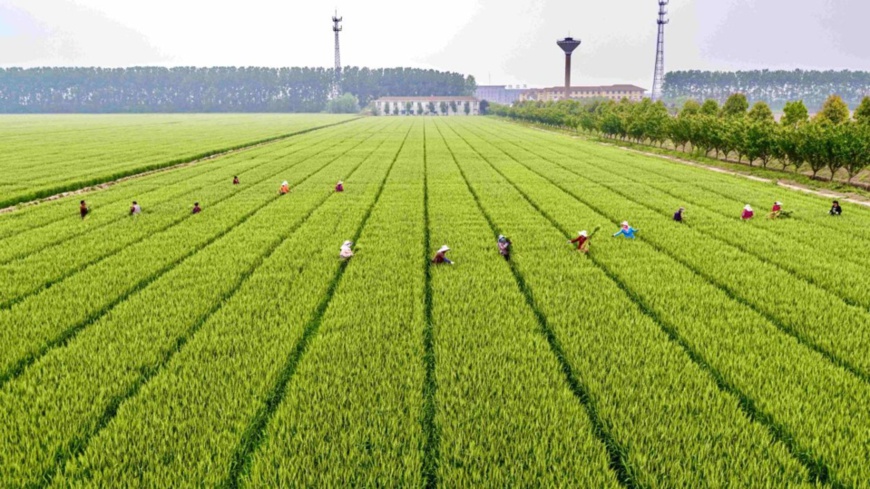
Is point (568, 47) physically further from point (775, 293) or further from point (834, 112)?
point (775, 293)

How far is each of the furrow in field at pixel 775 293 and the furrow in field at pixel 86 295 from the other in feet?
34.1

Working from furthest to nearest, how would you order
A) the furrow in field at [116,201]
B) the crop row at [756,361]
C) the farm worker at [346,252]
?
the furrow in field at [116,201] < the farm worker at [346,252] < the crop row at [756,361]

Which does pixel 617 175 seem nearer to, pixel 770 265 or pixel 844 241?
pixel 844 241

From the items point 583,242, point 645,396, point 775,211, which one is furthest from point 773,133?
point 645,396

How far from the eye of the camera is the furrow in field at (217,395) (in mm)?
4320

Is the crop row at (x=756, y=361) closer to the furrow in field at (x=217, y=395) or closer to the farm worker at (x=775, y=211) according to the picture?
the farm worker at (x=775, y=211)

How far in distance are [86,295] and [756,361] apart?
406 inches

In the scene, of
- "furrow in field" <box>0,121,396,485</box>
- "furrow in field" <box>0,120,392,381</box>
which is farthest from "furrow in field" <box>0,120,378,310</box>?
"furrow in field" <box>0,121,396,485</box>

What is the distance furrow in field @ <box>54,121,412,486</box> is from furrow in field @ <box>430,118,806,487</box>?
11.6 feet

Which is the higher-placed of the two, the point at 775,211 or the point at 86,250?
the point at 775,211

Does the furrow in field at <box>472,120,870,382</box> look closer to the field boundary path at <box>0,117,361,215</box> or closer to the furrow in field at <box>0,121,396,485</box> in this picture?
the furrow in field at <box>0,121,396,485</box>

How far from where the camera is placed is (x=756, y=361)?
20.4ft

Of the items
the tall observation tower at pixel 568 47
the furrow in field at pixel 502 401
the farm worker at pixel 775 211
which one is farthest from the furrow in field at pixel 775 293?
the tall observation tower at pixel 568 47

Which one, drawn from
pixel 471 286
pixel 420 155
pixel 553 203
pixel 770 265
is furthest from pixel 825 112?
pixel 471 286
